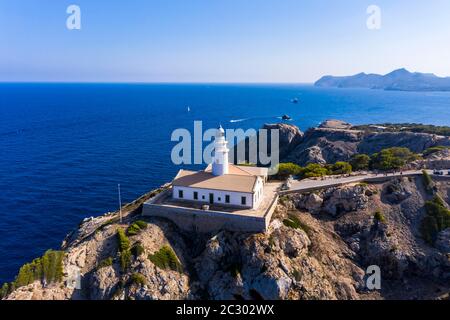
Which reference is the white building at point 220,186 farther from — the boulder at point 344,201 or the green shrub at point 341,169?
the green shrub at point 341,169

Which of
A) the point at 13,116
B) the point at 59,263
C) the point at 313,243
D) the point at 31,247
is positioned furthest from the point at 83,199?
the point at 13,116

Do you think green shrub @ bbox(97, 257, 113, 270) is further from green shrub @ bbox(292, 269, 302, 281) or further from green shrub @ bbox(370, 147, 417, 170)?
green shrub @ bbox(370, 147, 417, 170)

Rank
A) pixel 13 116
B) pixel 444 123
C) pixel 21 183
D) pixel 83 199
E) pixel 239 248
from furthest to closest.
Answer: pixel 13 116, pixel 444 123, pixel 21 183, pixel 83 199, pixel 239 248

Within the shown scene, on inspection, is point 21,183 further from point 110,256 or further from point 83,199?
point 110,256

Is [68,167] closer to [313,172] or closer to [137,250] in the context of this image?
[137,250]

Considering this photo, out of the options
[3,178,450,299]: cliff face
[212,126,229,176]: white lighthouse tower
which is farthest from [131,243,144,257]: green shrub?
[212,126,229,176]: white lighthouse tower

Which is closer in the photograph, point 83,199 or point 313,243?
point 313,243

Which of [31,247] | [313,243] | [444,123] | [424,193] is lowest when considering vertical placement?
[31,247]
